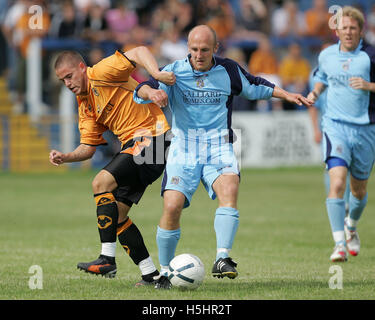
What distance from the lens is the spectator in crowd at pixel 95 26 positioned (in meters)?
21.6

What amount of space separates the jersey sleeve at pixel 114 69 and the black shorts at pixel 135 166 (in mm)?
601

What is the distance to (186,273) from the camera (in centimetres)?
681

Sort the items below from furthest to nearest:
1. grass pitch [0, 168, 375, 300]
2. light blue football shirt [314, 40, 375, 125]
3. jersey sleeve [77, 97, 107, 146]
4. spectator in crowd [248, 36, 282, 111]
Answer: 1. spectator in crowd [248, 36, 282, 111]
2. light blue football shirt [314, 40, 375, 125]
3. jersey sleeve [77, 97, 107, 146]
4. grass pitch [0, 168, 375, 300]

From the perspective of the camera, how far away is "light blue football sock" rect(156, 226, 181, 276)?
23.4 ft

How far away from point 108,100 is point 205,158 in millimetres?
1040

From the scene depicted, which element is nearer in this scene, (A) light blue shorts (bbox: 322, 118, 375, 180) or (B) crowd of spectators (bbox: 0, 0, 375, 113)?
(A) light blue shorts (bbox: 322, 118, 375, 180)

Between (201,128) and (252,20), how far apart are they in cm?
1657

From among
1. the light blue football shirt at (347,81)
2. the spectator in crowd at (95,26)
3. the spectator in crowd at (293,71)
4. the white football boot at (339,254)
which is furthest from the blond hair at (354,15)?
the spectator in crowd at (95,26)

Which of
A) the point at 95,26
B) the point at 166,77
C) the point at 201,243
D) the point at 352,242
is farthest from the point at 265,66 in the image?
the point at 166,77

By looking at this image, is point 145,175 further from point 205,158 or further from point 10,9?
point 10,9

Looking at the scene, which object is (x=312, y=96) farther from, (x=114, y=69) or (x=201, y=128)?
(x=114, y=69)

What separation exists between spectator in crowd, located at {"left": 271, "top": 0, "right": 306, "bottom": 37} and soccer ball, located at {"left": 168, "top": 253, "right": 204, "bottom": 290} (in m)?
17.6

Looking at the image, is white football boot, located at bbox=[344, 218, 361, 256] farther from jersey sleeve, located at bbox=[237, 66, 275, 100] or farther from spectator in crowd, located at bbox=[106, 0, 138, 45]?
spectator in crowd, located at bbox=[106, 0, 138, 45]

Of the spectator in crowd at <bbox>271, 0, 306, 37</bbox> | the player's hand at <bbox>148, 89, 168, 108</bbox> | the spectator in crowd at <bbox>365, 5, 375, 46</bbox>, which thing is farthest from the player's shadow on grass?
the spectator in crowd at <bbox>271, 0, 306, 37</bbox>
